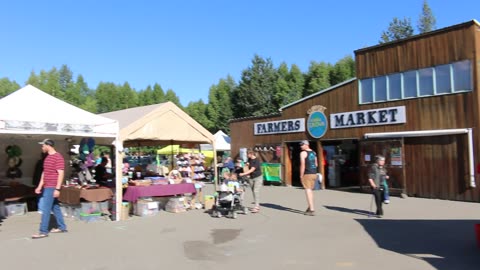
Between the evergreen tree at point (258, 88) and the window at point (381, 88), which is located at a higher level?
the evergreen tree at point (258, 88)

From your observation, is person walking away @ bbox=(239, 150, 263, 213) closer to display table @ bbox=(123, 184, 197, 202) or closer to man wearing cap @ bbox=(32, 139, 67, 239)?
display table @ bbox=(123, 184, 197, 202)

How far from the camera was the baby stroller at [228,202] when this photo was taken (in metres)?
10.6

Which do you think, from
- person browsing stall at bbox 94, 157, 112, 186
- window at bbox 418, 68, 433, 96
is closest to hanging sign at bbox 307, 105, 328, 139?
window at bbox 418, 68, 433, 96

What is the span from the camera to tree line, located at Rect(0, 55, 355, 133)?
132 feet

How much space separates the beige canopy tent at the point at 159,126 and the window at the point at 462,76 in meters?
7.89

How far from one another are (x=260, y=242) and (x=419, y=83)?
988 centimetres

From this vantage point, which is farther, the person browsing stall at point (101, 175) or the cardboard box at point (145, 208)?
the person browsing stall at point (101, 175)

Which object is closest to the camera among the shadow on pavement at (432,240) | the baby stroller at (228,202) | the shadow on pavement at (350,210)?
the shadow on pavement at (432,240)

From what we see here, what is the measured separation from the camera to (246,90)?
132 feet

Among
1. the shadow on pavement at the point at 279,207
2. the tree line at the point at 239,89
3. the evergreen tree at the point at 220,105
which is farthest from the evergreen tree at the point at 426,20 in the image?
the shadow on pavement at the point at 279,207

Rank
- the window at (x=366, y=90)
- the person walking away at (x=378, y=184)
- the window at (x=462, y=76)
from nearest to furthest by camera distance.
Answer: the person walking away at (x=378, y=184)
the window at (x=462, y=76)
the window at (x=366, y=90)

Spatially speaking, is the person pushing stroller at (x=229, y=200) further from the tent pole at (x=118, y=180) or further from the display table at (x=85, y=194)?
the display table at (x=85, y=194)

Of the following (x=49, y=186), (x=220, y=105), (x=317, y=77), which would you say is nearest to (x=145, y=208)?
(x=49, y=186)

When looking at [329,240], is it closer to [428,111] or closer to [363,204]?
[363,204]
